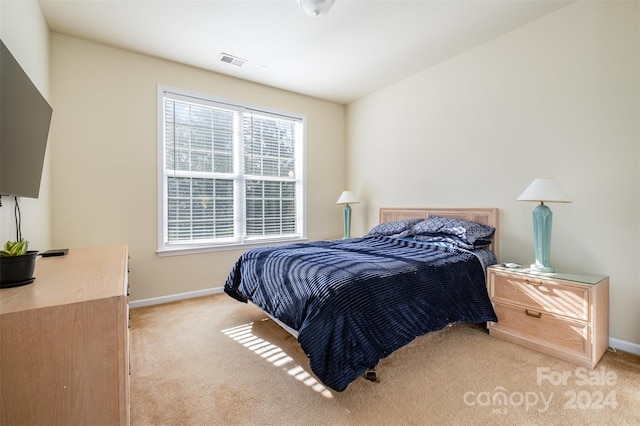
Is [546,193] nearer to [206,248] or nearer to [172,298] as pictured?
[206,248]

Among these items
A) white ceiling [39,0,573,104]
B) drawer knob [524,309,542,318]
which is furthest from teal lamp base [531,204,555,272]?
white ceiling [39,0,573,104]

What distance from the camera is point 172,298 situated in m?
3.42

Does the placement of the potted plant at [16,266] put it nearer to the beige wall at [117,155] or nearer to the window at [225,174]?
the beige wall at [117,155]

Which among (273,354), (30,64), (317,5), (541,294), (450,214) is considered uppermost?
(317,5)

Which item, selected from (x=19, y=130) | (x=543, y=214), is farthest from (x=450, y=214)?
(x=19, y=130)

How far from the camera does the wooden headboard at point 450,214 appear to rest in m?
2.98

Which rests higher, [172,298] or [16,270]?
[16,270]

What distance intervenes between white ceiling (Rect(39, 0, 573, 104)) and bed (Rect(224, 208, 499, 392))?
180cm

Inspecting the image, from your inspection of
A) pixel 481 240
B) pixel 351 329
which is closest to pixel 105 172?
pixel 351 329

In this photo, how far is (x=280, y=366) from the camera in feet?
6.73

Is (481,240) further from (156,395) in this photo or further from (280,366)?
(156,395)

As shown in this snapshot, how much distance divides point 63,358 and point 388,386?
1622mm

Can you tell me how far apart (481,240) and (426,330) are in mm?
1270

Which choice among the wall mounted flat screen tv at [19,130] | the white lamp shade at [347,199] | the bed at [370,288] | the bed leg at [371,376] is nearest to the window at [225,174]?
the white lamp shade at [347,199]
